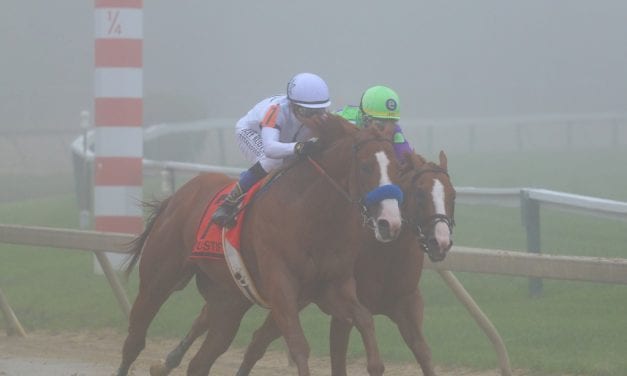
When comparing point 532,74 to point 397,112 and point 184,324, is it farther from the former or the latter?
point 397,112

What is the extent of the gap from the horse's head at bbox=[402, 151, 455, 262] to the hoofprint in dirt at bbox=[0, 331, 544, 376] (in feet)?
5.98

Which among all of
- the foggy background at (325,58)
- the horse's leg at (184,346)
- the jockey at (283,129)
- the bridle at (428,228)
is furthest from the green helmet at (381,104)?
the foggy background at (325,58)

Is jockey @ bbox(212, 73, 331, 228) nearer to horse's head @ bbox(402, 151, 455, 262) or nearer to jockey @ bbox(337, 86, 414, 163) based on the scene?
jockey @ bbox(337, 86, 414, 163)

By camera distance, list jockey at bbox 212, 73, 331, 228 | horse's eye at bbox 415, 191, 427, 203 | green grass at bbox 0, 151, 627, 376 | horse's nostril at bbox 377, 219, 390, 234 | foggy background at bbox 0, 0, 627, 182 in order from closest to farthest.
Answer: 1. horse's nostril at bbox 377, 219, 390, 234
2. horse's eye at bbox 415, 191, 427, 203
3. jockey at bbox 212, 73, 331, 228
4. green grass at bbox 0, 151, 627, 376
5. foggy background at bbox 0, 0, 627, 182

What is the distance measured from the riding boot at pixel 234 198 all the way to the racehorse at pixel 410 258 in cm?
60

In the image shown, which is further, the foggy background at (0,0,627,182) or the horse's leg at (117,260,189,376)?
the foggy background at (0,0,627,182)

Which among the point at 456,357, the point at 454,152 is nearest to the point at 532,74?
the point at 454,152

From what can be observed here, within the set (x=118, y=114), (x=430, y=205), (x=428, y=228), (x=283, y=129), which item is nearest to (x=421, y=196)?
(x=430, y=205)

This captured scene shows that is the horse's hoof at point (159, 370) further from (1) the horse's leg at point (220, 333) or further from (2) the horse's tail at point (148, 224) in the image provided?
(2) the horse's tail at point (148, 224)

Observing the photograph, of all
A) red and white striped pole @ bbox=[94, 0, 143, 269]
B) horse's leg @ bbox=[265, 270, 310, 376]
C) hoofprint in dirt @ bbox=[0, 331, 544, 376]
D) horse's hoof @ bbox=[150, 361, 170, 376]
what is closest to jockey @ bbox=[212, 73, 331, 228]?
horse's leg @ bbox=[265, 270, 310, 376]

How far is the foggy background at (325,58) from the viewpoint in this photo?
34.1m

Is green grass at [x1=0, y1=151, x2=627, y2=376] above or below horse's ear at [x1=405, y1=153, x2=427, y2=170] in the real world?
below

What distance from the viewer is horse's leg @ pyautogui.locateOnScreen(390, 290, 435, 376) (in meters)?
6.66

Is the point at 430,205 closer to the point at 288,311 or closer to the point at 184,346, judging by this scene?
the point at 288,311
